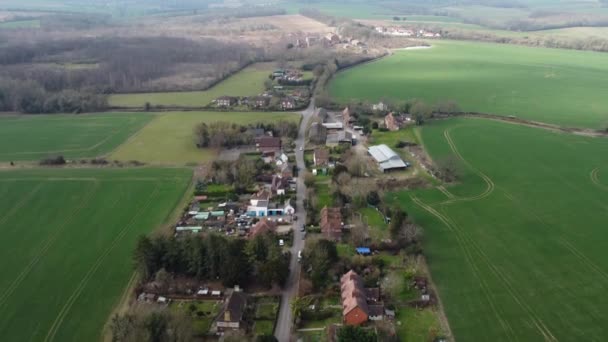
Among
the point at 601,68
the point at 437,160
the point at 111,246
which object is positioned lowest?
the point at 111,246

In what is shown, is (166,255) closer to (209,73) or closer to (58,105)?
(58,105)

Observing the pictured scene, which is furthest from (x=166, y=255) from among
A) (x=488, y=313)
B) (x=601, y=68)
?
(x=601, y=68)

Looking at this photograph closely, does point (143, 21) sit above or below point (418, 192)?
above

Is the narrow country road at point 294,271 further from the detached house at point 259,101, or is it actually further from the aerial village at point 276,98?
the detached house at point 259,101

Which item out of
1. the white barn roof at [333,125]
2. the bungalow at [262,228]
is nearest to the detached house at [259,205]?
the bungalow at [262,228]

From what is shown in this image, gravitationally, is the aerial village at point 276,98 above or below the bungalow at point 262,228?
above

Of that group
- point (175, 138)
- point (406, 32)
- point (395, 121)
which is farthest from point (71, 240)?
point (406, 32)
